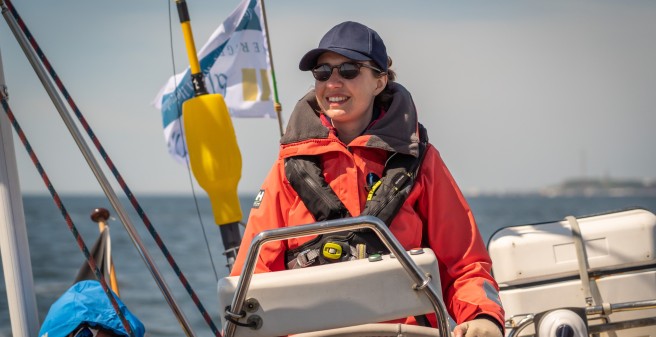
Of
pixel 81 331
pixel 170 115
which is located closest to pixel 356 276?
pixel 81 331

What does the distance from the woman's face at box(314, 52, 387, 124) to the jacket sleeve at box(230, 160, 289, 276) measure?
0.27 metres

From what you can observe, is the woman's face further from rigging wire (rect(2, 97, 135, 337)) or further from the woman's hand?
rigging wire (rect(2, 97, 135, 337))

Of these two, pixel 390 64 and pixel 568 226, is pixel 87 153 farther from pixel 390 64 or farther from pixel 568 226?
pixel 568 226

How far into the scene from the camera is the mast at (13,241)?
373cm

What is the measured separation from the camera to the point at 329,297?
2.81 m

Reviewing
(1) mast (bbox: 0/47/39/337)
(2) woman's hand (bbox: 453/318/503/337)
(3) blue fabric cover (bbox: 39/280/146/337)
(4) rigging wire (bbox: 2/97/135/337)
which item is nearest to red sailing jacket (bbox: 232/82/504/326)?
(2) woman's hand (bbox: 453/318/503/337)

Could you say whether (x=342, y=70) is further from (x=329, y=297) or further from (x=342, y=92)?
(x=329, y=297)

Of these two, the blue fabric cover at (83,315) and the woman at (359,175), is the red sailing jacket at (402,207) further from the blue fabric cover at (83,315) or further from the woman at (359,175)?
the blue fabric cover at (83,315)

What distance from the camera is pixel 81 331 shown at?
384cm

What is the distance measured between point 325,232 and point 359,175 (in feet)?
2.18

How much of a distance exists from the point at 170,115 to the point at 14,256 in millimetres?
2545

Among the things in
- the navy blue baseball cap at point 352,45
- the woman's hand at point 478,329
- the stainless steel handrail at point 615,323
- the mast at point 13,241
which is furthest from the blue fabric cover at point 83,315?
the stainless steel handrail at point 615,323

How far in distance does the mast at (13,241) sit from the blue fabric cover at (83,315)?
0.29 ft

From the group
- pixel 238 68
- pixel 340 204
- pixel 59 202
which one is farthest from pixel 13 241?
pixel 238 68
